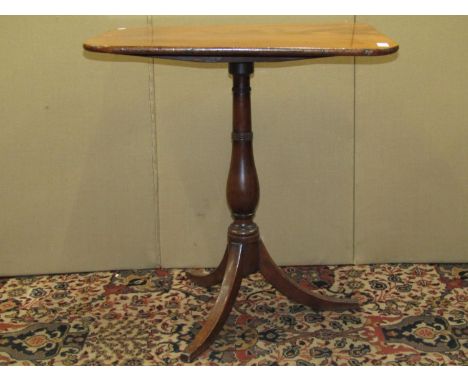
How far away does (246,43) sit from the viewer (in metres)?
1.59

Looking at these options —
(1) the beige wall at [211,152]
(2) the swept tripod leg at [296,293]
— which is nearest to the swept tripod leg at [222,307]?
(2) the swept tripod leg at [296,293]

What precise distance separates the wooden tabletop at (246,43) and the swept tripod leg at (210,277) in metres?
0.80

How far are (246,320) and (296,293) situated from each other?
190 millimetres

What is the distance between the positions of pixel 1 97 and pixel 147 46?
0.97 meters

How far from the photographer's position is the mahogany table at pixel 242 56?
5.08 ft

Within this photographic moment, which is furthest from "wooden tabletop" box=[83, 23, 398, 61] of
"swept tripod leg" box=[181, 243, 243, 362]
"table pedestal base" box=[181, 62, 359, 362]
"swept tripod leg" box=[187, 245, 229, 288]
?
"swept tripod leg" box=[187, 245, 229, 288]

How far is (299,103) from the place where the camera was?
2.37m

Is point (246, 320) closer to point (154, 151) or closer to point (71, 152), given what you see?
point (154, 151)

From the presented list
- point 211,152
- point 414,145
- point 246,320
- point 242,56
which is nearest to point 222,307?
point 246,320

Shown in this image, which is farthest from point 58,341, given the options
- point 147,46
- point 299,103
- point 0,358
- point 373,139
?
point 373,139

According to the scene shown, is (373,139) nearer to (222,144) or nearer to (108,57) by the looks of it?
(222,144)

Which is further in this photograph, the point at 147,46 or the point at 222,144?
the point at 222,144

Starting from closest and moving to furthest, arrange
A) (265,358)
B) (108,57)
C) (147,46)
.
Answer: (147,46) → (265,358) → (108,57)

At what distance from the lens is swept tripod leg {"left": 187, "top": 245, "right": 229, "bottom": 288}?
2.26 meters
